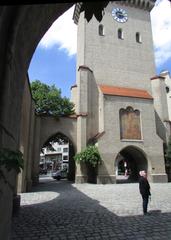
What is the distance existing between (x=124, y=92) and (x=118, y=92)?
0.99 metres

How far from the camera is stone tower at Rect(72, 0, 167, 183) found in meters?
28.1

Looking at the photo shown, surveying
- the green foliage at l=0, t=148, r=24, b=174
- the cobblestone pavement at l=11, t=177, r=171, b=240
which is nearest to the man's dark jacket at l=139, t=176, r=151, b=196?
the cobblestone pavement at l=11, t=177, r=171, b=240

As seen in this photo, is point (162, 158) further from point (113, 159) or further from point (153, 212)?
point (153, 212)

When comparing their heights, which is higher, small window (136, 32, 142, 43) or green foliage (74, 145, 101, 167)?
small window (136, 32, 142, 43)

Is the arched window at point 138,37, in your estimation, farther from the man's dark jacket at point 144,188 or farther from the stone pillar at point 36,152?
the man's dark jacket at point 144,188

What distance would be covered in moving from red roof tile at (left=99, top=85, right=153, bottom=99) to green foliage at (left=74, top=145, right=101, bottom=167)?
24.0 feet

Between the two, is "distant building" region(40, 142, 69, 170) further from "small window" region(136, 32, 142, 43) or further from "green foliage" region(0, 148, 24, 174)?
"green foliage" region(0, 148, 24, 174)

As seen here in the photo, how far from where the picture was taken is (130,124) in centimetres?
2930

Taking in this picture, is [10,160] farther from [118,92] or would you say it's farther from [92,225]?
[118,92]

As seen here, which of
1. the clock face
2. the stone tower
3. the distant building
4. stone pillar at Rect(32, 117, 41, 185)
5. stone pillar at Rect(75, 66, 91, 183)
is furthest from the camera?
the distant building

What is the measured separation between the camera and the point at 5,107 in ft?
8.95

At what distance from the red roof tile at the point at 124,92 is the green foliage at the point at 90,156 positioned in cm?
730

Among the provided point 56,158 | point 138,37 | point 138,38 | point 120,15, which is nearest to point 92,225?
point 138,38

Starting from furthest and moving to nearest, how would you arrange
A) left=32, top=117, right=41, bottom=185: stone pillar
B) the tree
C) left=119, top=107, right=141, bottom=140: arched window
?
1. the tree
2. left=119, top=107, right=141, bottom=140: arched window
3. left=32, top=117, right=41, bottom=185: stone pillar
